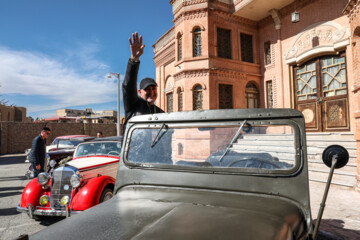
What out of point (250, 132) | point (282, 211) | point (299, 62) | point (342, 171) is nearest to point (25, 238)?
point (282, 211)

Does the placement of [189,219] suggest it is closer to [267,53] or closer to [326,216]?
[326,216]

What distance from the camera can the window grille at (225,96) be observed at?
41.2 ft

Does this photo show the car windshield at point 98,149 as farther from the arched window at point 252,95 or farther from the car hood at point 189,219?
the arched window at point 252,95

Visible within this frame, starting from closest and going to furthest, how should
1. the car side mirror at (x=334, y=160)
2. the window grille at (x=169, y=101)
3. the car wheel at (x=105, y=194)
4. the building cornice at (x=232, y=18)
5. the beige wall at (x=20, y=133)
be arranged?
the car side mirror at (x=334, y=160) → the car wheel at (x=105, y=194) → the building cornice at (x=232, y=18) → the window grille at (x=169, y=101) → the beige wall at (x=20, y=133)

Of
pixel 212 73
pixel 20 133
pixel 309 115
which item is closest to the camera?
pixel 309 115

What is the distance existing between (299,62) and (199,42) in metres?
5.10

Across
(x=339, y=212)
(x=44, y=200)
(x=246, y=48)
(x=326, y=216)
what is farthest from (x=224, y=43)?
(x=44, y=200)

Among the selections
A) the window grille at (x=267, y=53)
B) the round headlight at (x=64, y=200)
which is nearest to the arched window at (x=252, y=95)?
the window grille at (x=267, y=53)

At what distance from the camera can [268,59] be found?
12.9m

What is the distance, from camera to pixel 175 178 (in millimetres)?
1806

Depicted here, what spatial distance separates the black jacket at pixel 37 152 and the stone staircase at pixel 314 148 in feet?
20.3

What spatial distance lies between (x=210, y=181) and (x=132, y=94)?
4.33 ft

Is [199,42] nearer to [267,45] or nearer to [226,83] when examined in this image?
[226,83]

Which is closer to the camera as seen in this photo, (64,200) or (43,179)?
(64,200)
